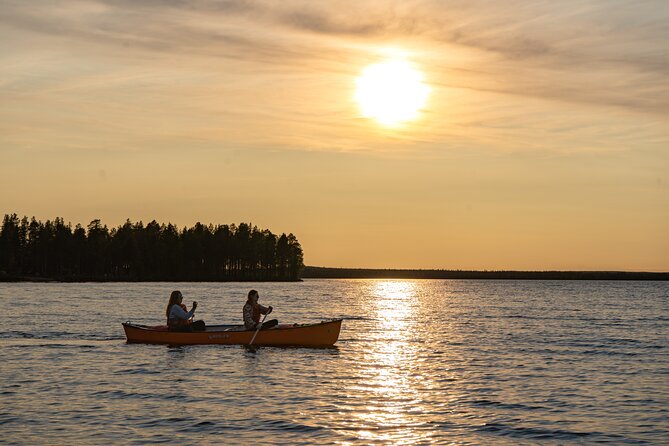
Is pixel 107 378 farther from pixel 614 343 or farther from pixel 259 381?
pixel 614 343

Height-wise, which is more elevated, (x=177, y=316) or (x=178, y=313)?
(x=178, y=313)

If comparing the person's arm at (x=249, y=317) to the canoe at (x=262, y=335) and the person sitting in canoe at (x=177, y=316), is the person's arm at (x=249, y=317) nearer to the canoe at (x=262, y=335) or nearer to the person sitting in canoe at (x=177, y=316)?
the canoe at (x=262, y=335)

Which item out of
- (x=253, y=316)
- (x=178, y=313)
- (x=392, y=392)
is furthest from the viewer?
(x=253, y=316)

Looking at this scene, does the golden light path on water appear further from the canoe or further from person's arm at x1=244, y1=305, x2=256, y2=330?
person's arm at x1=244, y1=305, x2=256, y2=330

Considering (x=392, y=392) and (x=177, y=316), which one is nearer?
(x=392, y=392)

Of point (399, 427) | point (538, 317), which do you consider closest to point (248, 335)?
point (399, 427)

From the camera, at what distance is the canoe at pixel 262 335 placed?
1666 inches

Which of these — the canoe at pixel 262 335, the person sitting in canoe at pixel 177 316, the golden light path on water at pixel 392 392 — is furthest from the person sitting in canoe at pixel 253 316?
the golden light path on water at pixel 392 392

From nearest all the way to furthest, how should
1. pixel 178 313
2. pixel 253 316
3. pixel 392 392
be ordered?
pixel 392 392, pixel 178 313, pixel 253 316

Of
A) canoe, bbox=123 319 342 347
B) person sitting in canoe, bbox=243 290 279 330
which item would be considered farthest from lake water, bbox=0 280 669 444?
person sitting in canoe, bbox=243 290 279 330

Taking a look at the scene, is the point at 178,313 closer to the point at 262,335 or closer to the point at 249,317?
the point at 249,317

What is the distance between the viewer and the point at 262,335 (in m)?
42.6

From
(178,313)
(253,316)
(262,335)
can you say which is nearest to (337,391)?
(262,335)

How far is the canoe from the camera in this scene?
4231 cm
